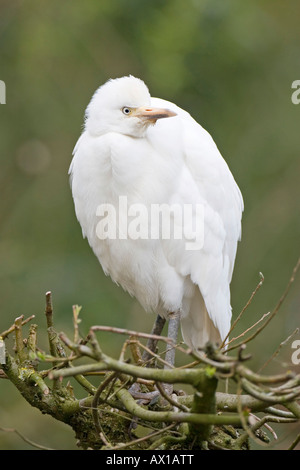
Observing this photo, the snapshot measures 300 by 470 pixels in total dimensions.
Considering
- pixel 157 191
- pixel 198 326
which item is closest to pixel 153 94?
pixel 198 326

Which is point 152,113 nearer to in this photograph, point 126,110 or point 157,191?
point 126,110

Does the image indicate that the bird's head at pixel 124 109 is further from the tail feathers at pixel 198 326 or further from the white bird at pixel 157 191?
the tail feathers at pixel 198 326

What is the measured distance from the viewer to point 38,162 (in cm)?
639

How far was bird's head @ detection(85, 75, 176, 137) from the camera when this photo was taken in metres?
Result: 3.30

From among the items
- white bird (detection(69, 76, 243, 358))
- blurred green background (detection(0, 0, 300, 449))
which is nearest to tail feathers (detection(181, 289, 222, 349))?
white bird (detection(69, 76, 243, 358))

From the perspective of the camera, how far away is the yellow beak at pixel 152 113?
128 inches

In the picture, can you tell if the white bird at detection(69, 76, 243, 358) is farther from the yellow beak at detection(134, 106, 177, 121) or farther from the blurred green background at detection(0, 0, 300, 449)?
the blurred green background at detection(0, 0, 300, 449)

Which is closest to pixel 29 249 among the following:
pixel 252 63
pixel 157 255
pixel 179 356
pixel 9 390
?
pixel 9 390

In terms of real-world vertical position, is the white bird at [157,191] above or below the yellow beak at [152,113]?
below

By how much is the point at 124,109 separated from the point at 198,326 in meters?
0.94

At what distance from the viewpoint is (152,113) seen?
10.8ft

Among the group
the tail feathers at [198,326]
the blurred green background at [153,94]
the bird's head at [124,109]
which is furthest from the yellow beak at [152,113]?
the blurred green background at [153,94]

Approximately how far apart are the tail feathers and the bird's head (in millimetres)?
716

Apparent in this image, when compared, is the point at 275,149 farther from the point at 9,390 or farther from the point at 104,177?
the point at 104,177
